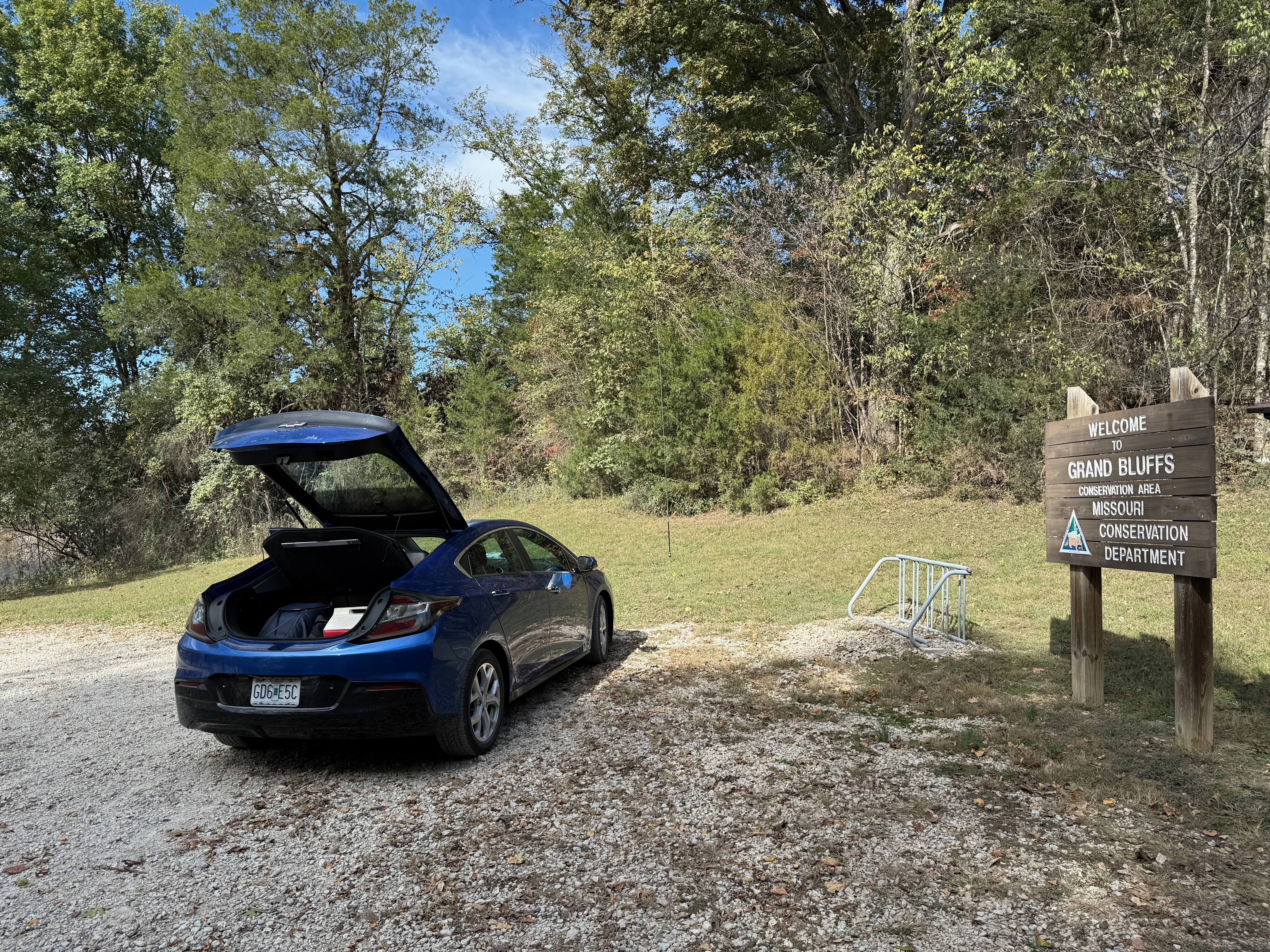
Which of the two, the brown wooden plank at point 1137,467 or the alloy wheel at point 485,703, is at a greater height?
the brown wooden plank at point 1137,467

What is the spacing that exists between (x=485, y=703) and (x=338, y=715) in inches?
38.9

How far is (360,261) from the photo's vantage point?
2877 centimetres

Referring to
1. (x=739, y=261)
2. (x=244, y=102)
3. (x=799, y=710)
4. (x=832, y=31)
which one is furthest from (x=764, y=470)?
(x=244, y=102)

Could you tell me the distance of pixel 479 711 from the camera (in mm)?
5102

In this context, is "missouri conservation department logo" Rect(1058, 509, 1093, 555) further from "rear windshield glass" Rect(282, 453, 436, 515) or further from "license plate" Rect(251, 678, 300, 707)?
"license plate" Rect(251, 678, 300, 707)

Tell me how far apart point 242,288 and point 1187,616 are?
26941mm

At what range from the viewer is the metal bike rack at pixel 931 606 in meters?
7.86

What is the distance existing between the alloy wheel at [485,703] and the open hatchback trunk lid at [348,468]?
1131 millimetres

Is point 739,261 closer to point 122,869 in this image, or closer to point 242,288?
point 242,288

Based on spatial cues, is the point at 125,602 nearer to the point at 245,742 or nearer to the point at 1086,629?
the point at 245,742

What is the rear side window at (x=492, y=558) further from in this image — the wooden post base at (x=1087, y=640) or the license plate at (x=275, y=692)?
the wooden post base at (x=1087, y=640)

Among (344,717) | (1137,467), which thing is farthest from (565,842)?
(1137,467)

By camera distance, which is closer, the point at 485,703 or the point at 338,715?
the point at 338,715

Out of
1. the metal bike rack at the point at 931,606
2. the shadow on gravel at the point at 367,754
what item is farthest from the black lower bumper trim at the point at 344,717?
the metal bike rack at the point at 931,606
